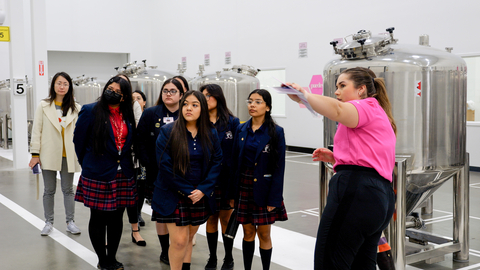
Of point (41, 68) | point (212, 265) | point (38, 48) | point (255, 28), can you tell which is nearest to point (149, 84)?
point (41, 68)

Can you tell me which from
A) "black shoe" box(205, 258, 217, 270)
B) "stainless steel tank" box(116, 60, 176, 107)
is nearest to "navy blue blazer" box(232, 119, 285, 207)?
"black shoe" box(205, 258, 217, 270)

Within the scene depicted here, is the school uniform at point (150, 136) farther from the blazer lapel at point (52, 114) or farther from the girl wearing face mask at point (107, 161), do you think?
the blazer lapel at point (52, 114)

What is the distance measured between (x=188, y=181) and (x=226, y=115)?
90 centimetres

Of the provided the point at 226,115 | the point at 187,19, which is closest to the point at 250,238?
the point at 226,115

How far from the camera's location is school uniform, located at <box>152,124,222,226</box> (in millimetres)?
3250

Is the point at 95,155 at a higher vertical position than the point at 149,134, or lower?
lower

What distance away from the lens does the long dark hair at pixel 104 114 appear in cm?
367

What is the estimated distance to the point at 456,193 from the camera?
445 cm

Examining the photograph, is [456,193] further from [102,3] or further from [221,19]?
[102,3]

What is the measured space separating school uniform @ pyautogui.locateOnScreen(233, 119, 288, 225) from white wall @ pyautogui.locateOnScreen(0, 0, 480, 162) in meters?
7.28

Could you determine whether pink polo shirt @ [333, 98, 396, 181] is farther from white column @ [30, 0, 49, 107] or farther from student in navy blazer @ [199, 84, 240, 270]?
white column @ [30, 0, 49, 107]

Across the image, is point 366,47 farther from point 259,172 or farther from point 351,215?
point 351,215

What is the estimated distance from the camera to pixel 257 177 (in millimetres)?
3500

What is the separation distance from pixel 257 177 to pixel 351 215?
121 centimetres
